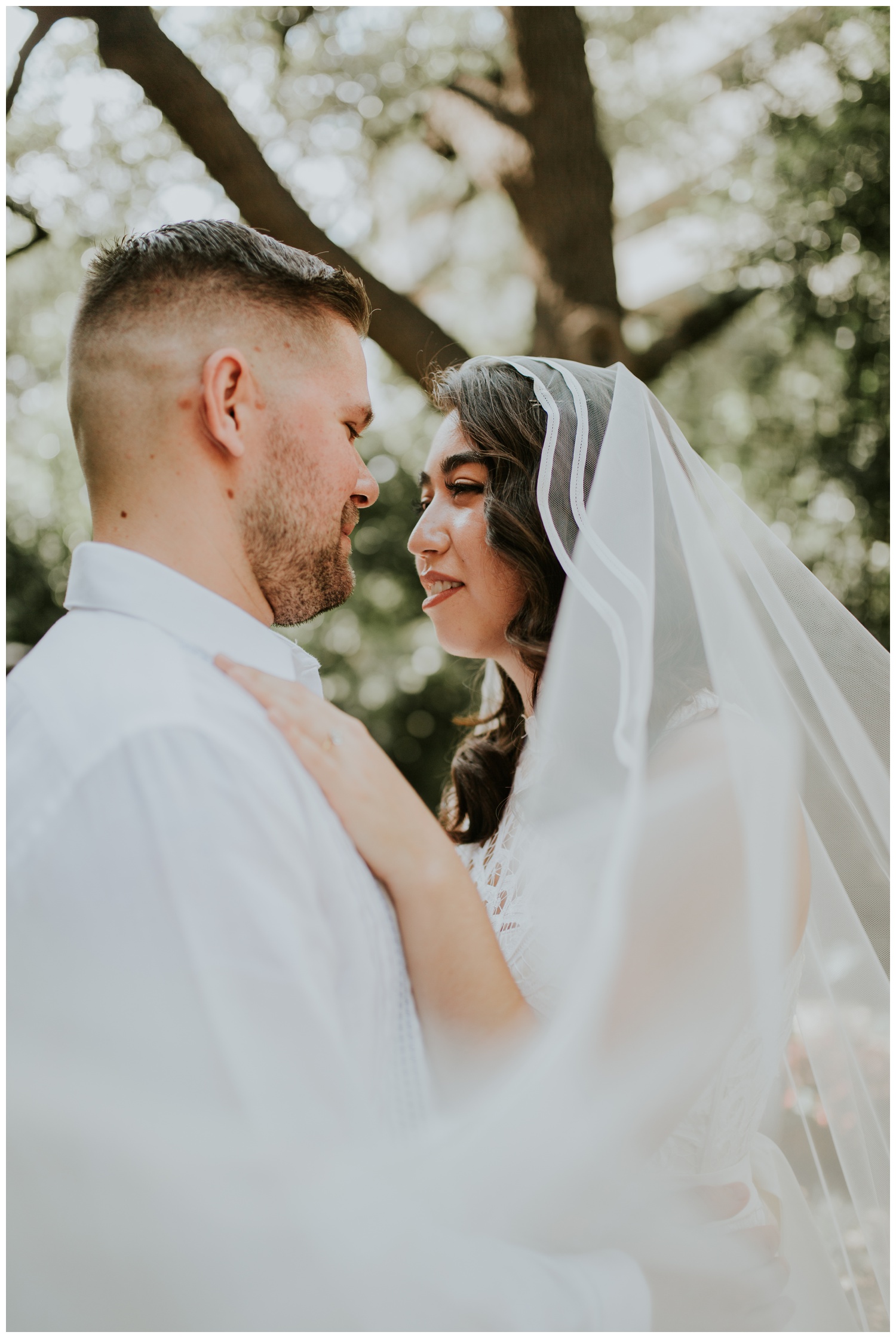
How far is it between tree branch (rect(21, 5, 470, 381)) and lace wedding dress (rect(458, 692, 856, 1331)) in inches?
101

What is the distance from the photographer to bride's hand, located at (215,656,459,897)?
4.91ft

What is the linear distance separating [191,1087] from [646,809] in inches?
37.2

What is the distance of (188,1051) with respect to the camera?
1250 millimetres

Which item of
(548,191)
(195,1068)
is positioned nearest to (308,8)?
(548,191)

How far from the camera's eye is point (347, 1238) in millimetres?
1277

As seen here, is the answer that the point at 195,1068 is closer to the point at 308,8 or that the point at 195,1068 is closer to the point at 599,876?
the point at 599,876

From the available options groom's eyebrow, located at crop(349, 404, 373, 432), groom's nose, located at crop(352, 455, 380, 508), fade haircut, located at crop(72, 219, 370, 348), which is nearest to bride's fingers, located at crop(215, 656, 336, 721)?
groom's nose, located at crop(352, 455, 380, 508)

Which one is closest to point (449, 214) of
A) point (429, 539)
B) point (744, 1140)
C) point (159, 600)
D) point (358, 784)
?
point (429, 539)

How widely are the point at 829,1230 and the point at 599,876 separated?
1.30m

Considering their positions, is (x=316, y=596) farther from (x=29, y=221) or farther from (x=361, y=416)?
(x=29, y=221)

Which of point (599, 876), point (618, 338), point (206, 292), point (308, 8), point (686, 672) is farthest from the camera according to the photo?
point (308, 8)

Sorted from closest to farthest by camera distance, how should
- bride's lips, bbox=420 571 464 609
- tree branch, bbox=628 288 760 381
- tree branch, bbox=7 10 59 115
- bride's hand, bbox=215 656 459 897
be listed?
bride's hand, bbox=215 656 459 897 < bride's lips, bbox=420 571 464 609 < tree branch, bbox=7 10 59 115 < tree branch, bbox=628 288 760 381

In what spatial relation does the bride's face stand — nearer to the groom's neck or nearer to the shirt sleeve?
the groom's neck

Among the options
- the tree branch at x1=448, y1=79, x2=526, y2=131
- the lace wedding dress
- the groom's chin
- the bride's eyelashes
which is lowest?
the lace wedding dress
